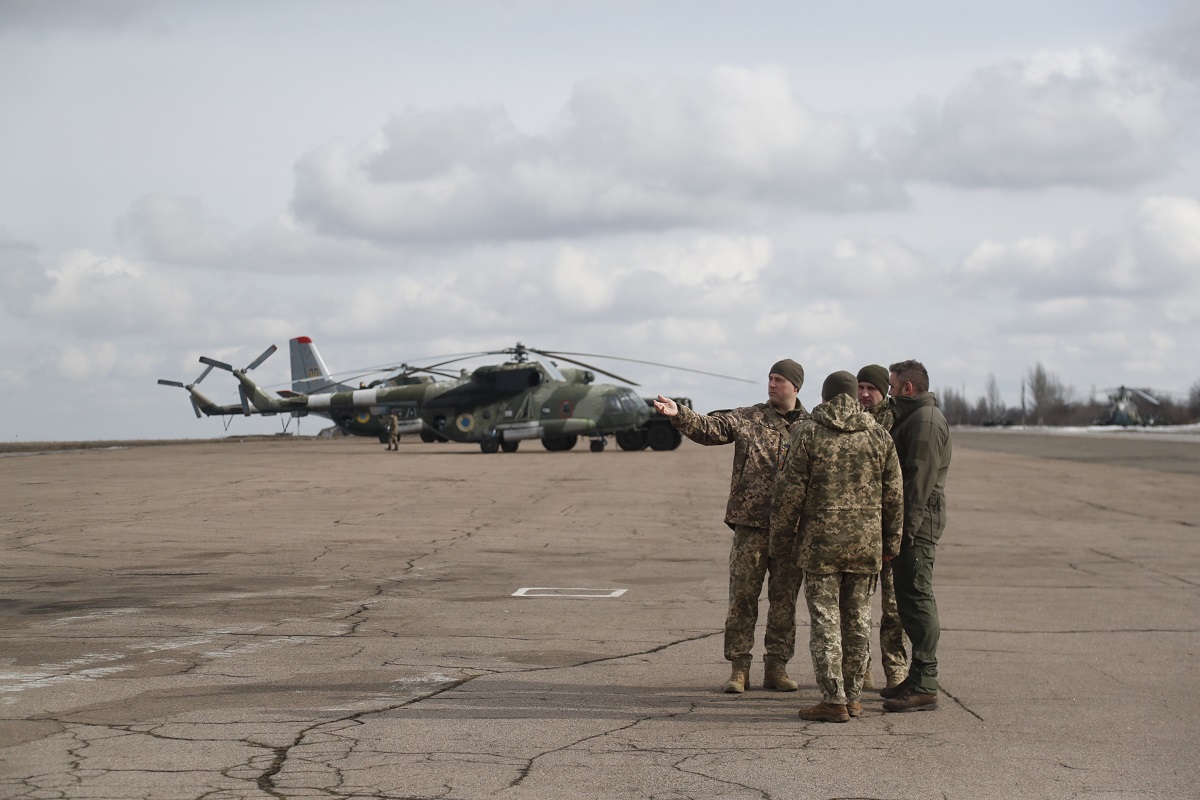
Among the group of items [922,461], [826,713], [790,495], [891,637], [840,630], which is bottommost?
[826,713]

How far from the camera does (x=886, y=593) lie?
781 cm

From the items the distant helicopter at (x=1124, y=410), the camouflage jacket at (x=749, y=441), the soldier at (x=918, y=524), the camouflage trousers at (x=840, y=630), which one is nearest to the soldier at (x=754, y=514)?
the camouflage jacket at (x=749, y=441)

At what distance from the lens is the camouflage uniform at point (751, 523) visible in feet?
25.0

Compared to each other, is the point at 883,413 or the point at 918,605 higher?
the point at 883,413

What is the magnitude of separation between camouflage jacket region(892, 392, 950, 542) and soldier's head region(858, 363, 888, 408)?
0.18 metres

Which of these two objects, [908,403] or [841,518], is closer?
[841,518]

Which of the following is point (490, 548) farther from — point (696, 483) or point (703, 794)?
point (696, 483)

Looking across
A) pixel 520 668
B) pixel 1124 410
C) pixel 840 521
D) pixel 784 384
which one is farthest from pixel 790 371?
pixel 1124 410

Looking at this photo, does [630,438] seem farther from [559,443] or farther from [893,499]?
[893,499]

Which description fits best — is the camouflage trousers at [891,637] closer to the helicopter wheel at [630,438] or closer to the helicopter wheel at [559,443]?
the helicopter wheel at [630,438]

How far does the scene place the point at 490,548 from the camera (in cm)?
A: 1636

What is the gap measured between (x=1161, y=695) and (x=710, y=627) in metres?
3.52

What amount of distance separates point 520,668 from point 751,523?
1862mm

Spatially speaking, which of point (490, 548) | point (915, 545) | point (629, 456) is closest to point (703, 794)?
point (915, 545)
